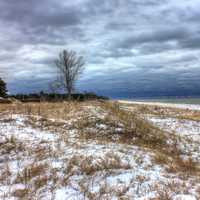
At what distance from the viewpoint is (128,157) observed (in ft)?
23.7

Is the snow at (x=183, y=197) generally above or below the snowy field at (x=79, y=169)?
below

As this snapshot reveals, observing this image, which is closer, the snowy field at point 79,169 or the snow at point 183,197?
the snow at point 183,197

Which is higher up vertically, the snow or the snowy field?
the snowy field

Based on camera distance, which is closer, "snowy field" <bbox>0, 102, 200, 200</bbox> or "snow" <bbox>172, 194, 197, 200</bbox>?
"snow" <bbox>172, 194, 197, 200</bbox>

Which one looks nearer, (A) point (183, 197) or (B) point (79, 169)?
(A) point (183, 197)

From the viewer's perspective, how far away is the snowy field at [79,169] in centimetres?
538

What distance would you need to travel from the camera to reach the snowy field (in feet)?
17.6

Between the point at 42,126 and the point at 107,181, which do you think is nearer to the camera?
the point at 107,181

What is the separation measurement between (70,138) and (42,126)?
180cm

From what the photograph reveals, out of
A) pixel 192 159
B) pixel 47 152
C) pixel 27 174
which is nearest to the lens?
pixel 27 174

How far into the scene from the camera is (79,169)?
21.0 ft

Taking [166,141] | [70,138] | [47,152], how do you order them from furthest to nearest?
1. [166,141]
2. [70,138]
3. [47,152]

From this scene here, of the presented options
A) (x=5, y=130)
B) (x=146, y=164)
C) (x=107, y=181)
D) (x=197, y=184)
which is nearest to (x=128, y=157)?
(x=146, y=164)

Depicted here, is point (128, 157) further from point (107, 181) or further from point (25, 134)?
point (25, 134)
